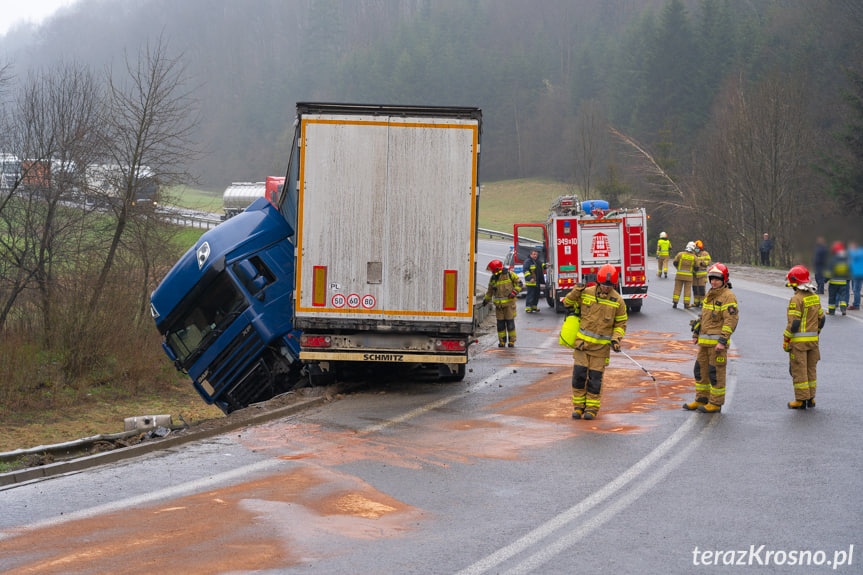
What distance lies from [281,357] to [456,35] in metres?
89.9

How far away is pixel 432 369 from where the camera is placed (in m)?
14.6

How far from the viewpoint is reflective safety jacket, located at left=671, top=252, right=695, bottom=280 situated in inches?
947

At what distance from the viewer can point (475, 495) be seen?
7648 millimetres

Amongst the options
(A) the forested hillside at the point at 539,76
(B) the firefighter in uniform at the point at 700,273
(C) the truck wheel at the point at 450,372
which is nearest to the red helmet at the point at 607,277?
(C) the truck wheel at the point at 450,372

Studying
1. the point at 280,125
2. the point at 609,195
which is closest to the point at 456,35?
the point at 280,125

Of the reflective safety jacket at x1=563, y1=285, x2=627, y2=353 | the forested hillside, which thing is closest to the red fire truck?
the forested hillside

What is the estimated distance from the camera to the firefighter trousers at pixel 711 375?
11.1 meters

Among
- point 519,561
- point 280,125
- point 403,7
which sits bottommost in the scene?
point 519,561

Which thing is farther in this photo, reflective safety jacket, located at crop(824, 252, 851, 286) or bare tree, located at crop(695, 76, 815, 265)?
bare tree, located at crop(695, 76, 815, 265)

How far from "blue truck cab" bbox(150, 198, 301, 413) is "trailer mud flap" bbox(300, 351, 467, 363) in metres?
1.03

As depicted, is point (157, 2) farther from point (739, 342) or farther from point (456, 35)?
point (739, 342)

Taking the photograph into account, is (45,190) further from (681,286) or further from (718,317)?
(718,317)

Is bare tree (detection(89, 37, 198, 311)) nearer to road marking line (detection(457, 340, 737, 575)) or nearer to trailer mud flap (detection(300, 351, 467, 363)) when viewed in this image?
trailer mud flap (detection(300, 351, 467, 363))

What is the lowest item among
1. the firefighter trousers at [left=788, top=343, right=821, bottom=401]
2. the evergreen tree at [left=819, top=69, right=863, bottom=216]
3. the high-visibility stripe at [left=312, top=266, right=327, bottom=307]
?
the firefighter trousers at [left=788, top=343, right=821, bottom=401]
